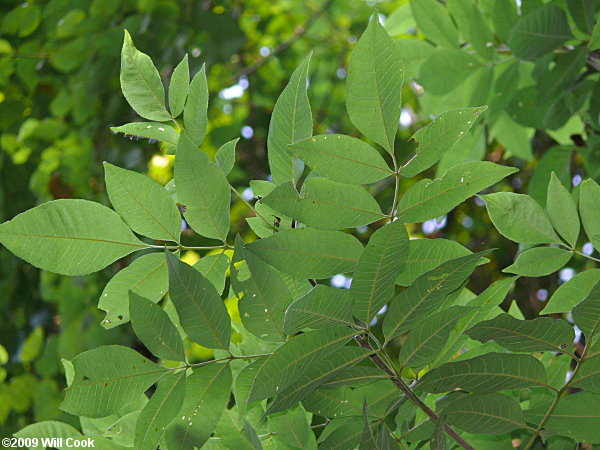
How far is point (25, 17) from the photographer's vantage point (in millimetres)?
1398

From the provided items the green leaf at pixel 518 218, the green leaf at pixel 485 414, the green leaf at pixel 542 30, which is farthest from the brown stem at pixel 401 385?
the green leaf at pixel 542 30

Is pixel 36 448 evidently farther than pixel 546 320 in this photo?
Yes

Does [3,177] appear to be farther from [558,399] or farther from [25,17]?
[558,399]

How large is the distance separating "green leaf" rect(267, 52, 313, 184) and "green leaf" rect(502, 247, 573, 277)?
0.15 metres

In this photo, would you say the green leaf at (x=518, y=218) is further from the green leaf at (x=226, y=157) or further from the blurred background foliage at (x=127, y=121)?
the blurred background foliage at (x=127, y=121)

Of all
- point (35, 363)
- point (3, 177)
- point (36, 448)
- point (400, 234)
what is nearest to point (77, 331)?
point (35, 363)

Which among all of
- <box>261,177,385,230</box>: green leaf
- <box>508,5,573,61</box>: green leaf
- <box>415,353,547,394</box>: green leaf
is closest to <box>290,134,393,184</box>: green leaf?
<box>261,177,385,230</box>: green leaf

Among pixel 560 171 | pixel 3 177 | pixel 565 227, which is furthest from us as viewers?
pixel 3 177

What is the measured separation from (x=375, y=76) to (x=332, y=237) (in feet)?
0.28

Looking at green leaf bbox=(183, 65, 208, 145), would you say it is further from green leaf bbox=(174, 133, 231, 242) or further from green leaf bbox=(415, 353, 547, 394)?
green leaf bbox=(415, 353, 547, 394)

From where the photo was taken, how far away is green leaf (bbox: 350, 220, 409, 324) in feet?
1.03

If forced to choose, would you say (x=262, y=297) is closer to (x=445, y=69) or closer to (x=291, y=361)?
(x=291, y=361)

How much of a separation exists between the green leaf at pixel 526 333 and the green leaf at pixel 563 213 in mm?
105

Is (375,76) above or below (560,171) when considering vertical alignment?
above
